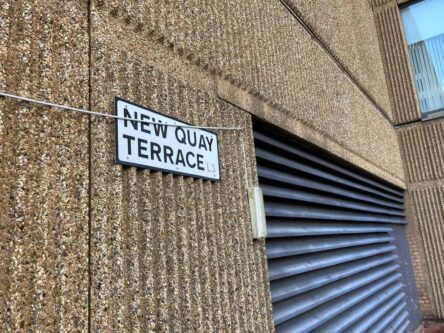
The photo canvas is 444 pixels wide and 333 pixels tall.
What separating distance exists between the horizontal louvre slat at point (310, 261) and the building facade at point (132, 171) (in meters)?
0.32

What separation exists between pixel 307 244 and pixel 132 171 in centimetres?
199

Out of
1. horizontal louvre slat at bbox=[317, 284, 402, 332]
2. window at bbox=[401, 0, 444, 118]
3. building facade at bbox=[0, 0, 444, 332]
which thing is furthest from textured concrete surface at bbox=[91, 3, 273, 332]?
window at bbox=[401, 0, 444, 118]

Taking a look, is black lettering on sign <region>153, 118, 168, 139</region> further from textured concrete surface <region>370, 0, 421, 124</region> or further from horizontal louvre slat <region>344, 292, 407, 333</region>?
textured concrete surface <region>370, 0, 421, 124</region>

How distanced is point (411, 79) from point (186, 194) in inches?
289

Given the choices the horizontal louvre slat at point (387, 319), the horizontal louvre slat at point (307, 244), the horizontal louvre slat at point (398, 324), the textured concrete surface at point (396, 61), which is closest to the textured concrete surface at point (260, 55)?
the horizontal louvre slat at point (307, 244)

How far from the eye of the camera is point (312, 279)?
9.58 feet

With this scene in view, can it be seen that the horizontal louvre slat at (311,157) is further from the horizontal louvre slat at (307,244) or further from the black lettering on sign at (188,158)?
the black lettering on sign at (188,158)

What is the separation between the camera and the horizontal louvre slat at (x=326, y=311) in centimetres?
245

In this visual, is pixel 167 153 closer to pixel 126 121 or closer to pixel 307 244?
pixel 126 121

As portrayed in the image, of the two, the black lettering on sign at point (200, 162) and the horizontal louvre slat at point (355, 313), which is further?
the horizontal louvre slat at point (355, 313)

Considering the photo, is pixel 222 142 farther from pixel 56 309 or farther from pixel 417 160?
pixel 417 160

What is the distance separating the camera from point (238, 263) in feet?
5.91

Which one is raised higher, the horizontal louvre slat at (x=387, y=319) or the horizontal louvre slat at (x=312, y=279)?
the horizontal louvre slat at (x=312, y=279)

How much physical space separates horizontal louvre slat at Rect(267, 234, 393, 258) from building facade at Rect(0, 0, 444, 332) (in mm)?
283
